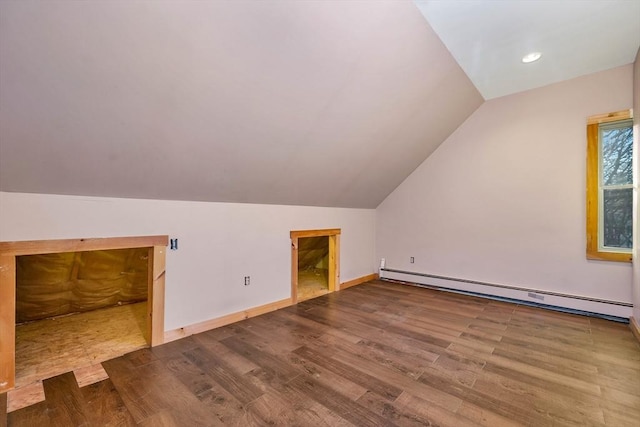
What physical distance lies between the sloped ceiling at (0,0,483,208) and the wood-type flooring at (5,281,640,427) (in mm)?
1468

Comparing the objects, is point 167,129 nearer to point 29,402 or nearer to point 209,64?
point 209,64

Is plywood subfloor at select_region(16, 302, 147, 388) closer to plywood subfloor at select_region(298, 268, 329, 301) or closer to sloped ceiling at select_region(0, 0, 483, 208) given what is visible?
sloped ceiling at select_region(0, 0, 483, 208)

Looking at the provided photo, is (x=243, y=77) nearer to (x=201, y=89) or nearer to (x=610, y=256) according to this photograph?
(x=201, y=89)

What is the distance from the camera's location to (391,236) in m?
5.21

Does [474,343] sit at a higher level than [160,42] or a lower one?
lower

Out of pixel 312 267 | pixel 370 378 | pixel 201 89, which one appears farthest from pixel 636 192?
pixel 312 267

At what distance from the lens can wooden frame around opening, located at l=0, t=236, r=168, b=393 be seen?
196 cm

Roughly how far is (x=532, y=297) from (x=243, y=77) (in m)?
4.34

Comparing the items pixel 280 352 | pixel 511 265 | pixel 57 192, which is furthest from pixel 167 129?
pixel 511 265

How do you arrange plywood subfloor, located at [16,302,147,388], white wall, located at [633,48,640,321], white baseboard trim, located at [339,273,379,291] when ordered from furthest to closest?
white baseboard trim, located at [339,273,379,291] → white wall, located at [633,48,640,321] → plywood subfloor, located at [16,302,147,388]

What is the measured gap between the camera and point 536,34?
258cm

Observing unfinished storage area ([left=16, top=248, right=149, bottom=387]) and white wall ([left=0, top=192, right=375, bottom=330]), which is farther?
unfinished storage area ([left=16, top=248, right=149, bottom=387])

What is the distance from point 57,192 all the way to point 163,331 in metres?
1.46

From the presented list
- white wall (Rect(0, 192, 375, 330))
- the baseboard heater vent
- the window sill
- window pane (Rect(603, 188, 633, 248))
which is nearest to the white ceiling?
window pane (Rect(603, 188, 633, 248))
